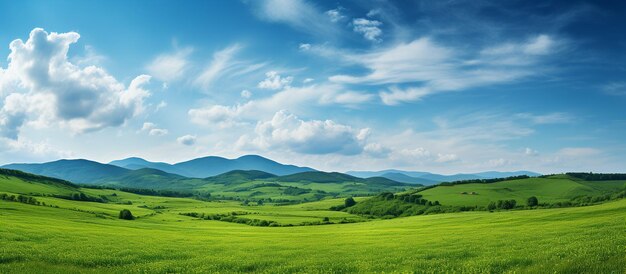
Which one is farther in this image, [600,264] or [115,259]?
[115,259]

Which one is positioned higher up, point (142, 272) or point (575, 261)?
point (575, 261)

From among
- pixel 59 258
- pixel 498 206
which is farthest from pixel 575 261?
pixel 498 206

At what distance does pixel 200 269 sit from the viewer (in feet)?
→ 95.8

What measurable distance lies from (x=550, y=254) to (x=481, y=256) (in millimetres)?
4509

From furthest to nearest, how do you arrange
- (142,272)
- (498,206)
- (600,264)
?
(498,206)
(142,272)
(600,264)

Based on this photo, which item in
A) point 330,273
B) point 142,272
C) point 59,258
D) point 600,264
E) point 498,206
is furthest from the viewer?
point 498,206

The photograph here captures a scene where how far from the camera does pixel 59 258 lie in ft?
103

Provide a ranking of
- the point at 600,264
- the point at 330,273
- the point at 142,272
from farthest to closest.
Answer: the point at 142,272
the point at 330,273
the point at 600,264

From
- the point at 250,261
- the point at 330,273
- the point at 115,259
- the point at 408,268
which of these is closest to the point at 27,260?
the point at 115,259

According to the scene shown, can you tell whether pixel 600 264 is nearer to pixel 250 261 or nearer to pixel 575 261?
pixel 575 261

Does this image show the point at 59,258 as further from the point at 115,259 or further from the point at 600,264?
the point at 600,264

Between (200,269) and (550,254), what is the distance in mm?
23990

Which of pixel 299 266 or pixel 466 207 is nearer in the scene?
pixel 299 266

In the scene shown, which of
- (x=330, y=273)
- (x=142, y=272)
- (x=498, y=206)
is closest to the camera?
(x=330, y=273)
